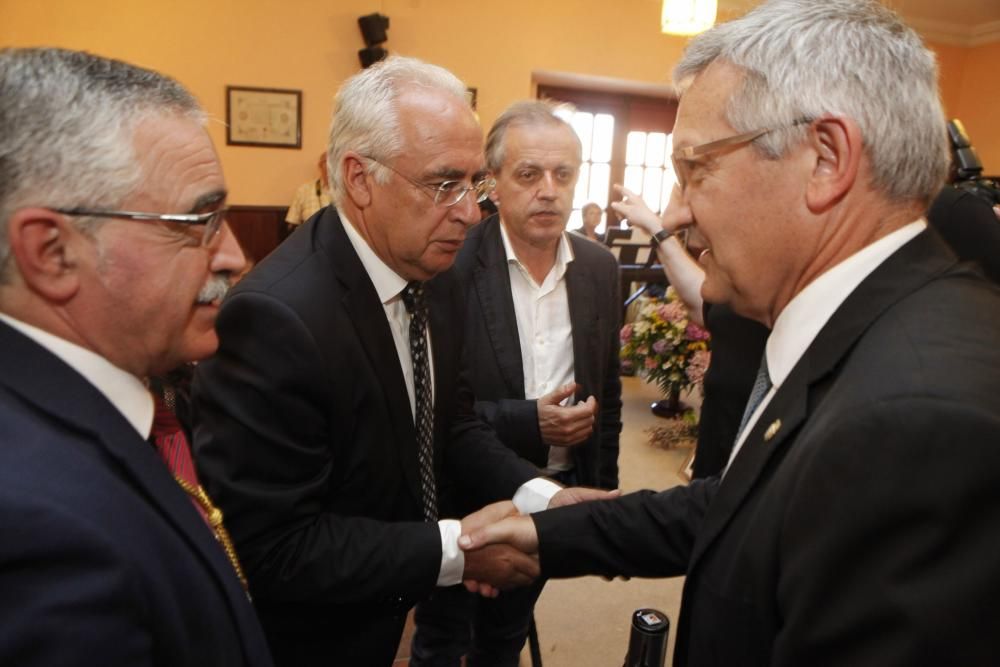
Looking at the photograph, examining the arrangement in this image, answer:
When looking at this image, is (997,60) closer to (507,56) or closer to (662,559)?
(507,56)

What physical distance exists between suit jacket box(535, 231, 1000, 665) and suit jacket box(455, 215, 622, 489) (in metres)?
1.10

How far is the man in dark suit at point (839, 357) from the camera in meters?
0.64

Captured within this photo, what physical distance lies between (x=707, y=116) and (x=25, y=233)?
2.84 ft

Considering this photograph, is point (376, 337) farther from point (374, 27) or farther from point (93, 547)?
point (374, 27)

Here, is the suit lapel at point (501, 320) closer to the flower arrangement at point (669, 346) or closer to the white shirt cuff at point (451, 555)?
the white shirt cuff at point (451, 555)

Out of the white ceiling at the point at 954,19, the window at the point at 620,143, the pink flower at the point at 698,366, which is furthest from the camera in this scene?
the window at the point at 620,143

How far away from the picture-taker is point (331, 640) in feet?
4.58

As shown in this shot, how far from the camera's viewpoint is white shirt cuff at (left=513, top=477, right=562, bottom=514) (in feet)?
5.80

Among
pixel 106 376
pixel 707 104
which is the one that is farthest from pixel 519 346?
pixel 106 376

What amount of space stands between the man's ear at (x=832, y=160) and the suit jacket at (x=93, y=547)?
87 cm

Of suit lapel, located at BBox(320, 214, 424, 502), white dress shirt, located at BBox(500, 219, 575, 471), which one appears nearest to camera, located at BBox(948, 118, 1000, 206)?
white dress shirt, located at BBox(500, 219, 575, 471)

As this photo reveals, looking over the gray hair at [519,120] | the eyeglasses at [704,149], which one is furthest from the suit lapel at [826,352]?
the gray hair at [519,120]

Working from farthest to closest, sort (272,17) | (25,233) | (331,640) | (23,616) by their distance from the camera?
(272,17) < (331,640) < (25,233) < (23,616)

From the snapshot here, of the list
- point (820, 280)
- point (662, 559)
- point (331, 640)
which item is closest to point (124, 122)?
point (820, 280)
